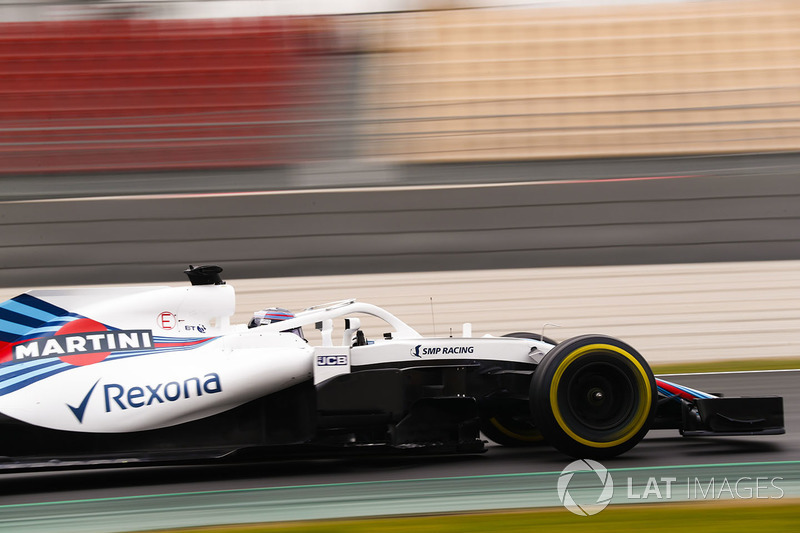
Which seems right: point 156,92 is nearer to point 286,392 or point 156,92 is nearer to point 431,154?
point 431,154

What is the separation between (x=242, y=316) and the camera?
10062 mm

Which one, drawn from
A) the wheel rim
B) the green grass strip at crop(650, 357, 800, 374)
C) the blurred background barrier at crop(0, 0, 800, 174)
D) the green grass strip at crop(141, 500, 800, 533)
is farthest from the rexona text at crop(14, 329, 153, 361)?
the blurred background barrier at crop(0, 0, 800, 174)

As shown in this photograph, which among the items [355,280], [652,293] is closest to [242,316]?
[355,280]

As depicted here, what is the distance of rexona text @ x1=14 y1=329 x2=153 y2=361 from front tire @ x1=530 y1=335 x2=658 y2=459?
220 centimetres

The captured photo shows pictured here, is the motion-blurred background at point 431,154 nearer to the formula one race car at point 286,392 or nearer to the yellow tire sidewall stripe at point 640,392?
the formula one race car at point 286,392

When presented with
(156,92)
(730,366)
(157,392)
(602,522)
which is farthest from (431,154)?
(602,522)

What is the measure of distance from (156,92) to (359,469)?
29.0ft

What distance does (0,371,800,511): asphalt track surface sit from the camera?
15.2ft

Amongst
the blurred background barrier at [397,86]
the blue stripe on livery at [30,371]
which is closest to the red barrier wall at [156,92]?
the blurred background barrier at [397,86]

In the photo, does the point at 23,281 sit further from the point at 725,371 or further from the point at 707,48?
the point at 707,48

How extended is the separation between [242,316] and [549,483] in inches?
248

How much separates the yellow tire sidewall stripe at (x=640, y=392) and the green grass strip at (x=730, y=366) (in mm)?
5075

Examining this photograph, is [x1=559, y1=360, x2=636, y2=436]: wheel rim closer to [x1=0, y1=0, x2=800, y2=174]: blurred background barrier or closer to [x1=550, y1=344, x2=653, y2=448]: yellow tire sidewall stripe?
[x1=550, y1=344, x2=653, y2=448]: yellow tire sidewall stripe

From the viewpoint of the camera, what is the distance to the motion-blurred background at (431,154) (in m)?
10.5
